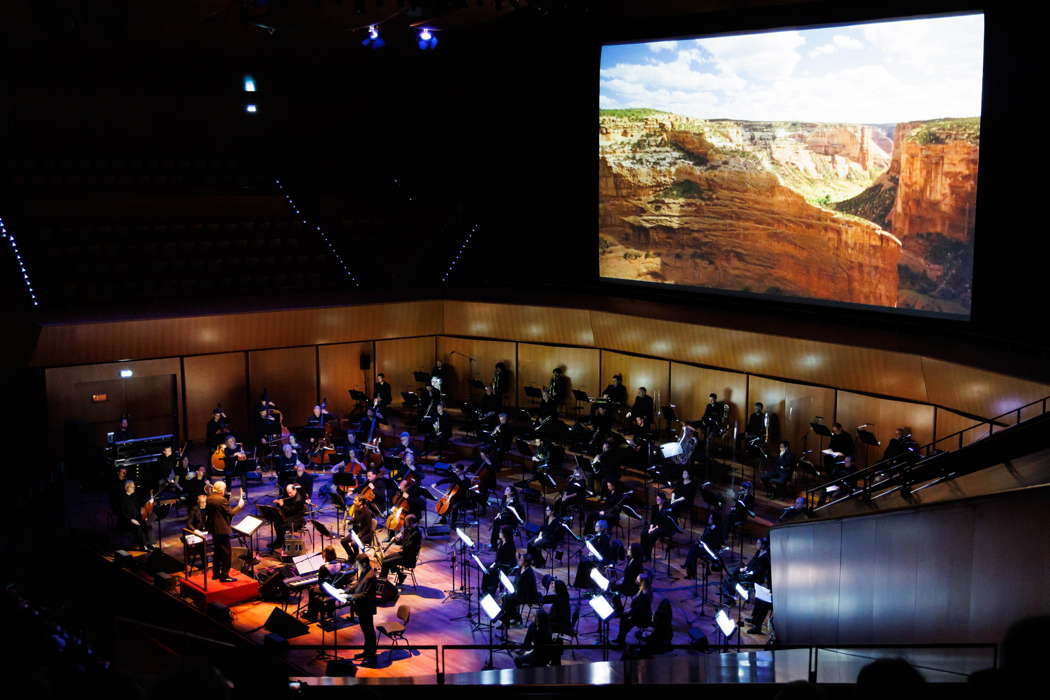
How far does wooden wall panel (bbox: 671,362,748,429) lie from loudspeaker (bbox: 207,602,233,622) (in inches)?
421

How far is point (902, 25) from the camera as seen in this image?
1641cm

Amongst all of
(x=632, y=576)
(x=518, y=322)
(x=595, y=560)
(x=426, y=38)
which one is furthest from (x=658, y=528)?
(x=426, y=38)

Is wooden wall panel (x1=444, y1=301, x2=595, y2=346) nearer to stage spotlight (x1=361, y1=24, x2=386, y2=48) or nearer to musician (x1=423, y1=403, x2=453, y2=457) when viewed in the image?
musician (x1=423, y1=403, x2=453, y2=457)

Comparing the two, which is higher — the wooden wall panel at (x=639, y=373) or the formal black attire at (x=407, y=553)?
the wooden wall panel at (x=639, y=373)

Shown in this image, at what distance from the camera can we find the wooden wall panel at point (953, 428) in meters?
14.9

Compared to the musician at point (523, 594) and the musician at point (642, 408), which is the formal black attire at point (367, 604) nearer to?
the musician at point (523, 594)

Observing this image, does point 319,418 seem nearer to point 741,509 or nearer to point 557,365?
point 557,365

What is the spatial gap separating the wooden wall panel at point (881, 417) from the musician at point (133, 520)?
1230 cm

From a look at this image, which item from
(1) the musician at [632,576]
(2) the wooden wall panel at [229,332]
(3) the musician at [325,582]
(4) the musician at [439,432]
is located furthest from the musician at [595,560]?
(2) the wooden wall panel at [229,332]

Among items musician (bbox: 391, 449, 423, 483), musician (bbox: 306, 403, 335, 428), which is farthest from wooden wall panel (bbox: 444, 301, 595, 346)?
musician (bbox: 391, 449, 423, 483)

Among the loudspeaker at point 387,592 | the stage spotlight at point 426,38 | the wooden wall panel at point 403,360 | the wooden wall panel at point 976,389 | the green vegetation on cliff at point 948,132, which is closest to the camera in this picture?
the loudspeaker at point 387,592

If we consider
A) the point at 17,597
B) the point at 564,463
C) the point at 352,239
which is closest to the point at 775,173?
the point at 564,463

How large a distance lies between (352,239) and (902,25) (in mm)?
14598

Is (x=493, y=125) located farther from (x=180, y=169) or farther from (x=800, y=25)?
(x=800, y=25)
